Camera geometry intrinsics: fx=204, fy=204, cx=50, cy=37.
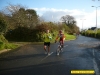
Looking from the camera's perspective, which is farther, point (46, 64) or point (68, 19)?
point (68, 19)

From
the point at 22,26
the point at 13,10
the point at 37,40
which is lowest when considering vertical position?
the point at 37,40

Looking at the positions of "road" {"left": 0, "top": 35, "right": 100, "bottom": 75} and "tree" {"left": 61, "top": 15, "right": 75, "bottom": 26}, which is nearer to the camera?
"road" {"left": 0, "top": 35, "right": 100, "bottom": 75}

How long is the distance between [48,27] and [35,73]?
29.9 m

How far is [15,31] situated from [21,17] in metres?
4.23

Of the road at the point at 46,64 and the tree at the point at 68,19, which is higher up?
the tree at the point at 68,19

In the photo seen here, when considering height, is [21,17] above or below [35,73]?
above

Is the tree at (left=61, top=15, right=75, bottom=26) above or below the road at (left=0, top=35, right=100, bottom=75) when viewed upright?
above

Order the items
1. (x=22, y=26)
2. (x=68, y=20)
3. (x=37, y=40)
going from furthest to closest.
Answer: (x=68, y=20) < (x=22, y=26) < (x=37, y=40)

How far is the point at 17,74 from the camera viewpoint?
27.8 ft

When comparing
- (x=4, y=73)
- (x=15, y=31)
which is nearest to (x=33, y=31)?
(x=15, y=31)

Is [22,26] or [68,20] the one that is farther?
[68,20]

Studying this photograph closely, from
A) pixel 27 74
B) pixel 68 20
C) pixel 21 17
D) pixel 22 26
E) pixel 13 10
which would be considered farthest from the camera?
pixel 68 20

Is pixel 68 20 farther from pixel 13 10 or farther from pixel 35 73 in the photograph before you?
pixel 35 73

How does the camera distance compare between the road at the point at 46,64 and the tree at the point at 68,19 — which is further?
the tree at the point at 68,19
